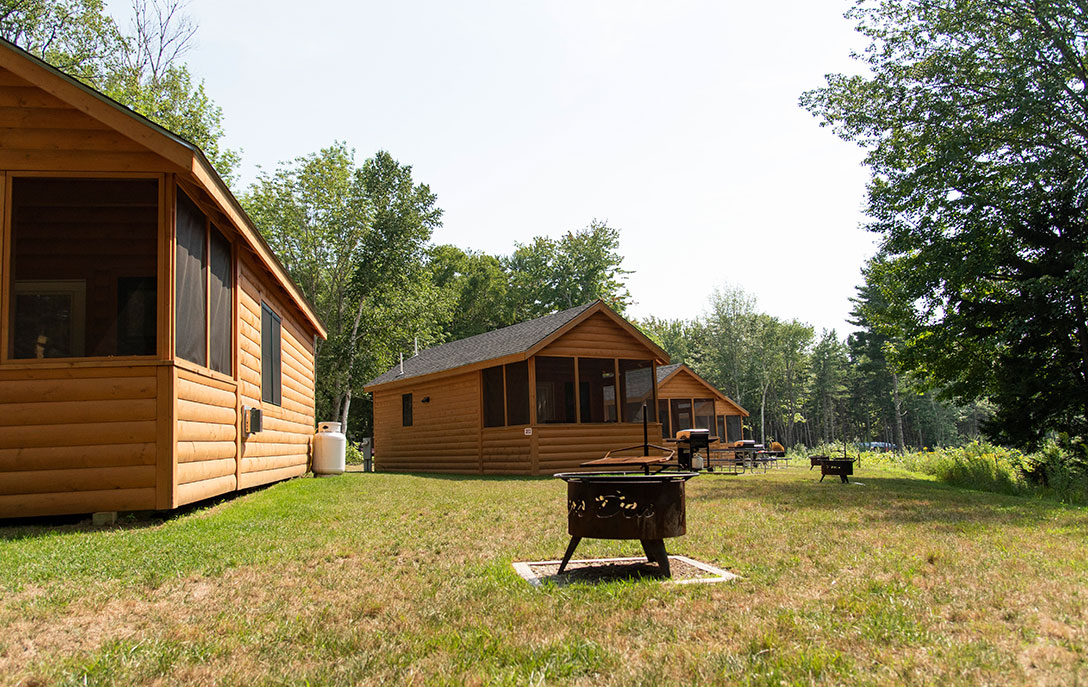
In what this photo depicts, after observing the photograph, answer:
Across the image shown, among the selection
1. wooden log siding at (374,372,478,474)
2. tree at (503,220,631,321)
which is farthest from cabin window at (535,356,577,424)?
tree at (503,220,631,321)

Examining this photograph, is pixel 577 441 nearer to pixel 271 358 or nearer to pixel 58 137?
pixel 271 358

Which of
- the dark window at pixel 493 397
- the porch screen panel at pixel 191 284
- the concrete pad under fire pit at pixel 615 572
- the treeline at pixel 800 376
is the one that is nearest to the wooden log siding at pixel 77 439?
A: the porch screen panel at pixel 191 284

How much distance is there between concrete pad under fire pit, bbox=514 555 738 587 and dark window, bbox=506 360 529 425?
449 inches

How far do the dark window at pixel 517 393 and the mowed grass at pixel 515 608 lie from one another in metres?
9.76

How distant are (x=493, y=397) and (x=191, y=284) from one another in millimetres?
11192

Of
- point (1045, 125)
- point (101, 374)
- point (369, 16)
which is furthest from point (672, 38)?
point (1045, 125)

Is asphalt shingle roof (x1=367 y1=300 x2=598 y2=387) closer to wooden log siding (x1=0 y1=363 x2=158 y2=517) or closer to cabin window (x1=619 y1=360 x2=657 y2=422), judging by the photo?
cabin window (x1=619 y1=360 x2=657 y2=422)

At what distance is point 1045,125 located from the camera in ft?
50.6

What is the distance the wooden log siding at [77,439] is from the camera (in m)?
5.98

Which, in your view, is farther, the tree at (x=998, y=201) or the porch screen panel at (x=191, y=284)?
the tree at (x=998, y=201)

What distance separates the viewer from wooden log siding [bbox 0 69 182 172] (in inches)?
245

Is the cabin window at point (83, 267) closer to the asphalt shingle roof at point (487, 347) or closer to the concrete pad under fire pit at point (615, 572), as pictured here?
the concrete pad under fire pit at point (615, 572)

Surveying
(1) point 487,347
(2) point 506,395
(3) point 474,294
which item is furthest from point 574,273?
(2) point 506,395

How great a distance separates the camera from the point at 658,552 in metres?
4.45
